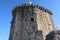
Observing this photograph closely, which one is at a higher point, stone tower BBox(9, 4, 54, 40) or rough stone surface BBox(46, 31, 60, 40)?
stone tower BBox(9, 4, 54, 40)

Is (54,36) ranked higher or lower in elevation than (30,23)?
lower

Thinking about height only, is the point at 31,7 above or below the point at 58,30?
above

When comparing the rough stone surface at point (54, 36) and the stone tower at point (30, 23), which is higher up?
the stone tower at point (30, 23)

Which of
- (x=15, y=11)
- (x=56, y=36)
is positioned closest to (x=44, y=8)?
(x=15, y=11)

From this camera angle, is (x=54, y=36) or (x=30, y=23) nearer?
(x=54, y=36)

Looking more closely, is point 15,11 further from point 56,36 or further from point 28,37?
point 56,36

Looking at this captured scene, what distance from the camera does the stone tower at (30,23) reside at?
28984 mm

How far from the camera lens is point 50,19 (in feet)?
111

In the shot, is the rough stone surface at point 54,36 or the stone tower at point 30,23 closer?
the rough stone surface at point 54,36

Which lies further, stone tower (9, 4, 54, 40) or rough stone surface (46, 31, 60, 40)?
stone tower (9, 4, 54, 40)

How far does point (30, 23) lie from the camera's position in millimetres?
30312

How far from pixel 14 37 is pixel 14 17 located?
4.87 metres

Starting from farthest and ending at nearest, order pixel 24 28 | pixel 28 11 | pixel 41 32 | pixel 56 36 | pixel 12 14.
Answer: pixel 12 14 < pixel 28 11 < pixel 24 28 < pixel 41 32 < pixel 56 36

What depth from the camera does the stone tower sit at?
95.1 ft
